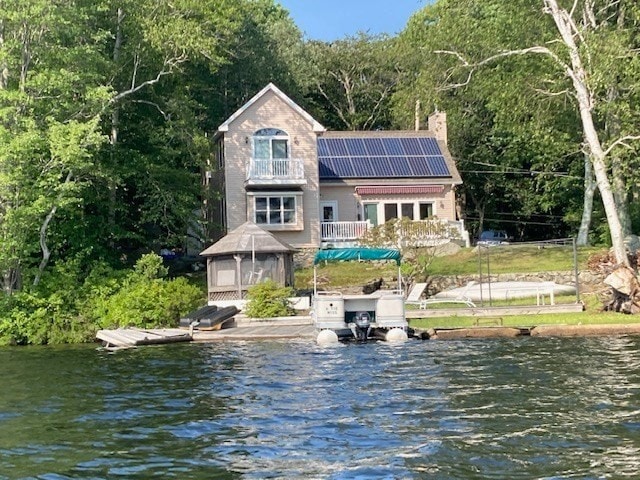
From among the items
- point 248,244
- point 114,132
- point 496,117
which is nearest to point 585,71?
point 496,117

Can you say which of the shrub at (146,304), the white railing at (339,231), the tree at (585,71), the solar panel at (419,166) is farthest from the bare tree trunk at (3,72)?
the solar panel at (419,166)

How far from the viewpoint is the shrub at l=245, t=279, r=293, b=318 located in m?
30.5

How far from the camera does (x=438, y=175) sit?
4719 centimetres

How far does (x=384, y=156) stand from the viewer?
Result: 161 feet

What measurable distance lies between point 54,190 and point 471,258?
20638mm

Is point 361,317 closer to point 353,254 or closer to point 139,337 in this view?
point 353,254

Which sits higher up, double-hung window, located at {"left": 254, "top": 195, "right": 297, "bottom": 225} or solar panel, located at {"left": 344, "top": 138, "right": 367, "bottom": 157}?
solar panel, located at {"left": 344, "top": 138, "right": 367, "bottom": 157}

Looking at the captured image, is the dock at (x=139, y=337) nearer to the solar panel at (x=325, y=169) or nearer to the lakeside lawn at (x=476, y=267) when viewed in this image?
the lakeside lawn at (x=476, y=267)

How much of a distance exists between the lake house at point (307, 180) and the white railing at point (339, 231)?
6 centimetres

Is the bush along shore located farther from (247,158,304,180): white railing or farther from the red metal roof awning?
→ the red metal roof awning

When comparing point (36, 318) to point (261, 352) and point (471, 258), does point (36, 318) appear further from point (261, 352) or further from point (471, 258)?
point (471, 258)

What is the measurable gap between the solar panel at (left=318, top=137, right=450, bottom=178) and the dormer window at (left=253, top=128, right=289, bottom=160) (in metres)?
3.74

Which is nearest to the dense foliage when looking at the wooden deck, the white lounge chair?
the wooden deck

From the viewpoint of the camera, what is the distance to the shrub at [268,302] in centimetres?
3050
